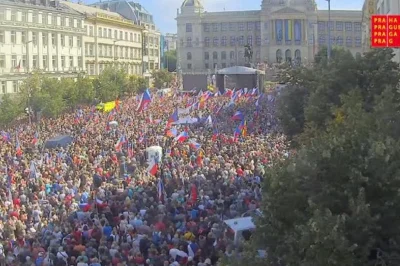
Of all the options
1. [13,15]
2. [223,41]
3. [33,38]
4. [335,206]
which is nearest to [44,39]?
[33,38]

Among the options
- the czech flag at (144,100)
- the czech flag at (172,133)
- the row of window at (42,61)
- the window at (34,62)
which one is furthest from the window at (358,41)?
the czech flag at (172,133)

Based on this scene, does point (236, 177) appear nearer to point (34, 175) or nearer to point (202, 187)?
point (202, 187)

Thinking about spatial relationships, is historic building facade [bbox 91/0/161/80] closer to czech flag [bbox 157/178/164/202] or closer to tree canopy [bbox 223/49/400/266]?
czech flag [bbox 157/178/164/202]

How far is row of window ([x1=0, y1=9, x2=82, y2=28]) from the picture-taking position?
60334mm

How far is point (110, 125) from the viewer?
34.8m

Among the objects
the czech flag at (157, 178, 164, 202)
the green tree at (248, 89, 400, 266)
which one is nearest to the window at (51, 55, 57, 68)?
the czech flag at (157, 178, 164, 202)

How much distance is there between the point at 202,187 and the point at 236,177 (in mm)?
1853

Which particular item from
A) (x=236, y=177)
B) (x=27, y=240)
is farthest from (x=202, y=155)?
(x=27, y=240)

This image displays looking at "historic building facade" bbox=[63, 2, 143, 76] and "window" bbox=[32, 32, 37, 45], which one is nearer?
"window" bbox=[32, 32, 37, 45]

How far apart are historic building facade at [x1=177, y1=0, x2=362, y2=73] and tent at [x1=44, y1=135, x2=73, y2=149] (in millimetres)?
89147

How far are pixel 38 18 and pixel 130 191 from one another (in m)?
49.6

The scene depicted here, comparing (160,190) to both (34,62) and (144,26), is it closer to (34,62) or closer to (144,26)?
(34,62)

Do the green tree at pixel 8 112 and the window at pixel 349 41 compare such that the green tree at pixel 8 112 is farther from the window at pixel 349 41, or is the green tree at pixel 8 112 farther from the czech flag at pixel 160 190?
the window at pixel 349 41

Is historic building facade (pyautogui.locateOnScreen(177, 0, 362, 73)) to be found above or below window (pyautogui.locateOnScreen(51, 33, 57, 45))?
above
